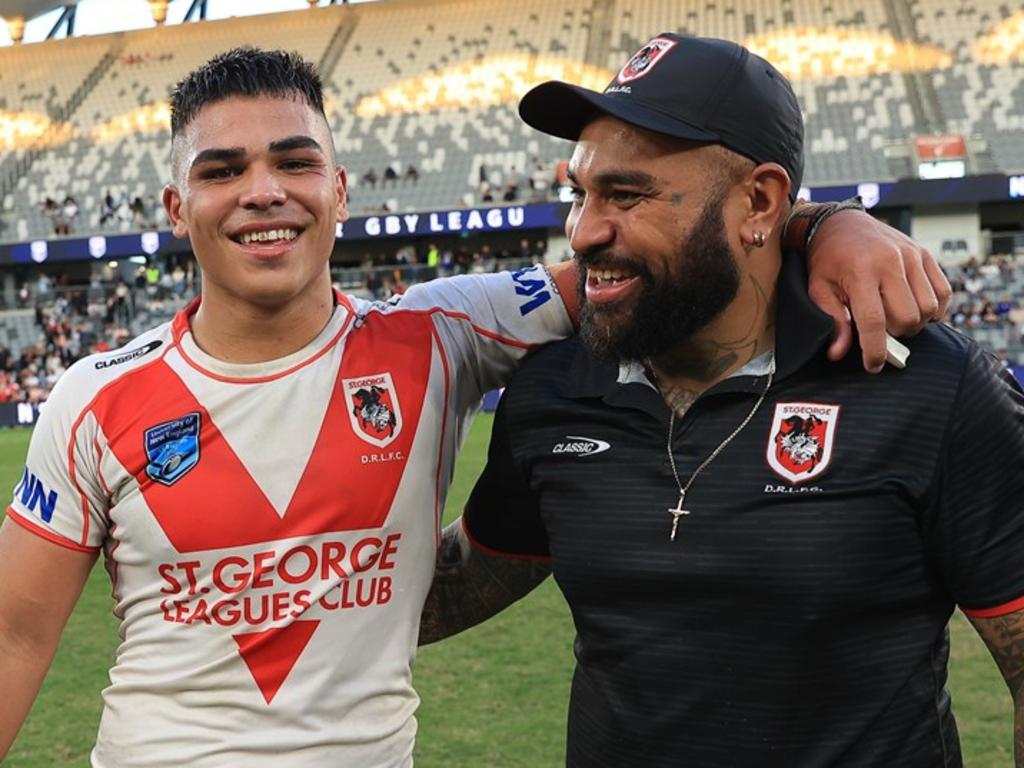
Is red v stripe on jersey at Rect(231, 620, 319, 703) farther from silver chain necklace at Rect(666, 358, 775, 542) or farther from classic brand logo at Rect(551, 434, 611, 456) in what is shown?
silver chain necklace at Rect(666, 358, 775, 542)

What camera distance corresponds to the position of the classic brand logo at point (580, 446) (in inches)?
84.6

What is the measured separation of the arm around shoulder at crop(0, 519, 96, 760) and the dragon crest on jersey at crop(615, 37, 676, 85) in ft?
4.41

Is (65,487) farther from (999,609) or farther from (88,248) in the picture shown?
(88,248)

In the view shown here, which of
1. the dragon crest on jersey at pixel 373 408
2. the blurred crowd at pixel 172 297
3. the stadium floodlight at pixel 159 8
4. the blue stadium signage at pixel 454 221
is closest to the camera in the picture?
the dragon crest on jersey at pixel 373 408

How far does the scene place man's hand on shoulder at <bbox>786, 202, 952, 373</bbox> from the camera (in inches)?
78.3

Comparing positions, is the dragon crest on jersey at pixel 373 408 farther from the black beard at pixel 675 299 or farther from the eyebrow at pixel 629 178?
the eyebrow at pixel 629 178

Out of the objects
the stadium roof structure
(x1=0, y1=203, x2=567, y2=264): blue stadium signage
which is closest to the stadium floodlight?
the stadium roof structure

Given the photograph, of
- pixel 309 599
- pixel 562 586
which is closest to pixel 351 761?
pixel 309 599

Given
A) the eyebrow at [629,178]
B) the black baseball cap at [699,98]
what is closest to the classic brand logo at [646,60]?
the black baseball cap at [699,98]

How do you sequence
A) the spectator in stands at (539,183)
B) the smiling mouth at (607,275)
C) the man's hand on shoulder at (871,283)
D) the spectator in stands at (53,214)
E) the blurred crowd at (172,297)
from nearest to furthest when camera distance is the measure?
the man's hand on shoulder at (871,283)
the smiling mouth at (607,275)
the blurred crowd at (172,297)
the spectator in stands at (539,183)
the spectator in stands at (53,214)

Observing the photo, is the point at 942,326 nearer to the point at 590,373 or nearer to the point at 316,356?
the point at 590,373

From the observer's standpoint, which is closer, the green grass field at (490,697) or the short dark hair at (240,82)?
the short dark hair at (240,82)

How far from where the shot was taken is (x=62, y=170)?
1499 inches

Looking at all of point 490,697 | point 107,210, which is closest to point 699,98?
point 490,697
